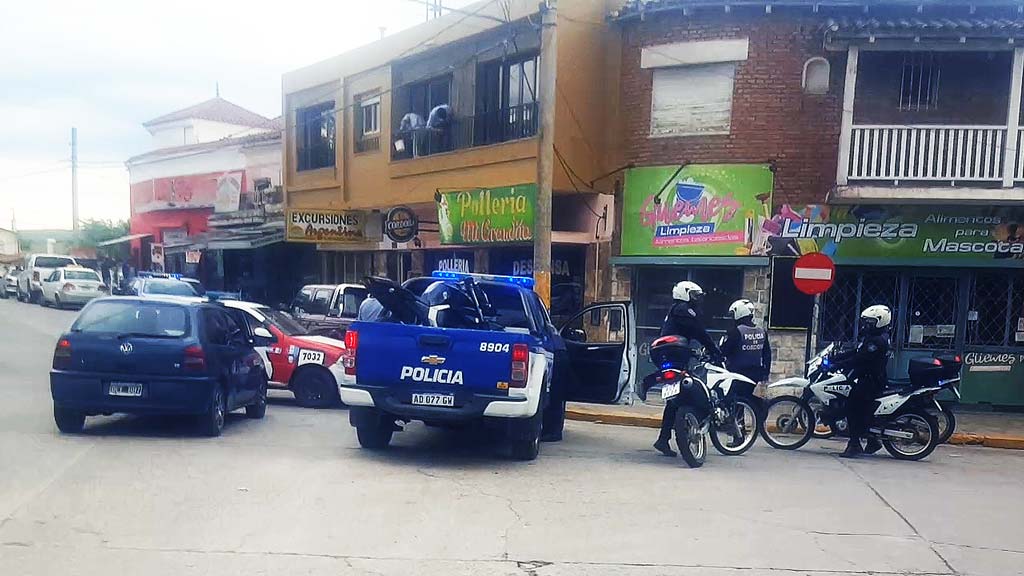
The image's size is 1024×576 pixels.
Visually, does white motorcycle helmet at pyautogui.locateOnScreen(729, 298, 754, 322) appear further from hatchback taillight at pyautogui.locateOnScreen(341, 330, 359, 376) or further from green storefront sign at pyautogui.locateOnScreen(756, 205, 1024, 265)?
hatchback taillight at pyautogui.locateOnScreen(341, 330, 359, 376)

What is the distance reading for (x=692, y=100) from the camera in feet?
45.8

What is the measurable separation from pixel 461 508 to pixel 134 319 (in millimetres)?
4520

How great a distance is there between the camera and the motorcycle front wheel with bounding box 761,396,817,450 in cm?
964

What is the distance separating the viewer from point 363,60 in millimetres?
20141

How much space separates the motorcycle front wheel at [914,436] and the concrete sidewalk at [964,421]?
6.68 feet

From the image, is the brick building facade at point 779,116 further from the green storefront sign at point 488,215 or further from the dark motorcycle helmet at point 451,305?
the dark motorcycle helmet at point 451,305

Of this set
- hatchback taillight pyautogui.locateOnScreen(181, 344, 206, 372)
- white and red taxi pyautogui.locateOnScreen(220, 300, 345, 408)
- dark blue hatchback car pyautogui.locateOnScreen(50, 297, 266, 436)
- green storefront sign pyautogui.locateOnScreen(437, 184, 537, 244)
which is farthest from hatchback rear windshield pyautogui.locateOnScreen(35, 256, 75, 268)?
hatchback taillight pyautogui.locateOnScreen(181, 344, 206, 372)

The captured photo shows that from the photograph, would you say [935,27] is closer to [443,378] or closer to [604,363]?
[604,363]

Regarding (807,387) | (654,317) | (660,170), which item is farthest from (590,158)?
(807,387)

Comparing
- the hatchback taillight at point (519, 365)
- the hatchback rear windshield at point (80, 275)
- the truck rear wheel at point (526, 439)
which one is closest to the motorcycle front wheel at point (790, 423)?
the truck rear wheel at point (526, 439)

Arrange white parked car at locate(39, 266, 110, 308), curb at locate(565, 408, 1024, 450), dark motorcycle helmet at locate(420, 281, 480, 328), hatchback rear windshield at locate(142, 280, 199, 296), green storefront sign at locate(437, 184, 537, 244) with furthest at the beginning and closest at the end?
white parked car at locate(39, 266, 110, 308) → hatchback rear windshield at locate(142, 280, 199, 296) → green storefront sign at locate(437, 184, 537, 244) → curb at locate(565, 408, 1024, 450) → dark motorcycle helmet at locate(420, 281, 480, 328)

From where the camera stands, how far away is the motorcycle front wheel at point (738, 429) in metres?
9.05

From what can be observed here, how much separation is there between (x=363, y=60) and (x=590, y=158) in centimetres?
805

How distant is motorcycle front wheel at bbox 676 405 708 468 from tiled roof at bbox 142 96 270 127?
35265mm
